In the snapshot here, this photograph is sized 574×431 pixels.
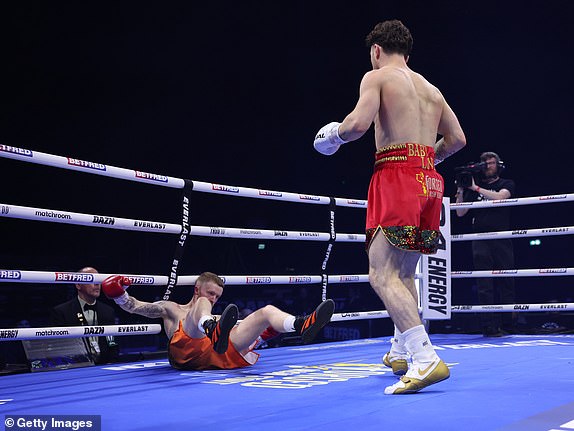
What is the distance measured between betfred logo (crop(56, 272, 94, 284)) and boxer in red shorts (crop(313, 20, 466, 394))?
1311 mm

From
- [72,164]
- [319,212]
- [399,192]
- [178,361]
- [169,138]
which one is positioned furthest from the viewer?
[319,212]

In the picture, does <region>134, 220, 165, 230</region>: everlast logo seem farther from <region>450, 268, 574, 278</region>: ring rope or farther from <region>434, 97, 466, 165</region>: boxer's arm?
<region>450, 268, 574, 278</region>: ring rope

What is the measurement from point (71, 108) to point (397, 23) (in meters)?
7.07

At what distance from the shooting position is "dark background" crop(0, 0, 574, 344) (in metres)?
8.53

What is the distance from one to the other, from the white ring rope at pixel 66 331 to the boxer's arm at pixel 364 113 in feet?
5.03

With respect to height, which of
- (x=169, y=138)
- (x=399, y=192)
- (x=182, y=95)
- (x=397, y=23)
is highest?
(x=182, y=95)

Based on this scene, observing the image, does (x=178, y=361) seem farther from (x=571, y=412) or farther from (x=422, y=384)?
(x=571, y=412)

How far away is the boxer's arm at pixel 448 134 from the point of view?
2.89m

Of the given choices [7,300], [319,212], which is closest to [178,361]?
[7,300]

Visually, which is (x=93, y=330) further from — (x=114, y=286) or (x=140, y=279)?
(x=140, y=279)

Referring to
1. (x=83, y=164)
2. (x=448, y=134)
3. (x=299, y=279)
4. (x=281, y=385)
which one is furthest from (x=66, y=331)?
(x=448, y=134)

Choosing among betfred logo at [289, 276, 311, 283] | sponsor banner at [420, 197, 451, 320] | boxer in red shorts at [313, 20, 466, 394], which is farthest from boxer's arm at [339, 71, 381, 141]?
sponsor banner at [420, 197, 451, 320]

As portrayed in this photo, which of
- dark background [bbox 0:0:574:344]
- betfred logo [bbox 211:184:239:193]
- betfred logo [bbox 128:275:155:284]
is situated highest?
dark background [bbox 0:0:574:344]

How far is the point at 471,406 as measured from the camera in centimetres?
208
